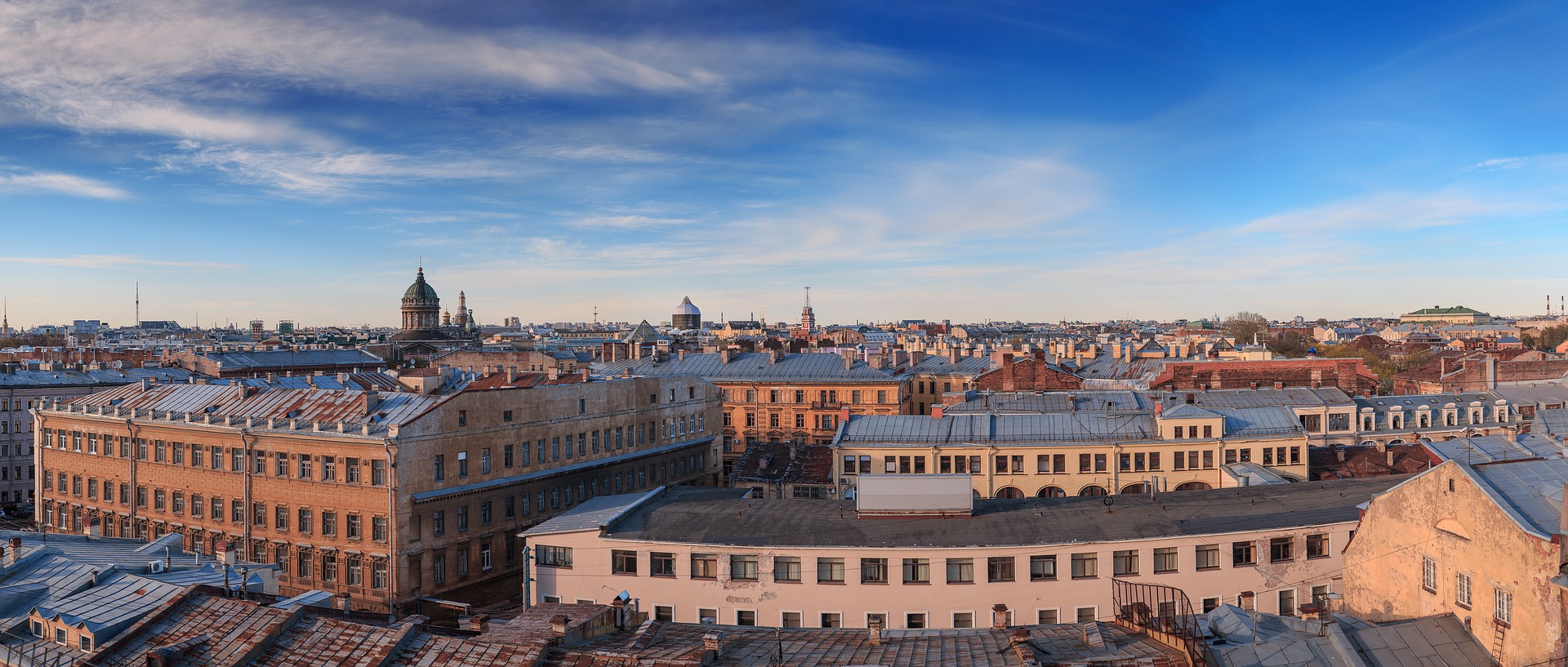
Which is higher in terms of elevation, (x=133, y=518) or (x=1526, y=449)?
(x=1526, y=449)

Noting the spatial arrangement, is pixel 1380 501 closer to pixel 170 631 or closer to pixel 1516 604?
pixel 1516 604

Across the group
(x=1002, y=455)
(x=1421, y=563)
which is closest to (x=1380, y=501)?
(x=1421, y=563)

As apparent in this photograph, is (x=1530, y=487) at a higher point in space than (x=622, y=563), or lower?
higher

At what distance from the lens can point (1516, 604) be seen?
17016 millimetres

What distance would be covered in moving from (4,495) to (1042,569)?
68417 millimetres

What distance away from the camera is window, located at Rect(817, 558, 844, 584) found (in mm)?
30922

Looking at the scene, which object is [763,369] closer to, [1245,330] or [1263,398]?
[1263,398]

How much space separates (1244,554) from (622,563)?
734 inches

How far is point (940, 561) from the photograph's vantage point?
3064 centimetres

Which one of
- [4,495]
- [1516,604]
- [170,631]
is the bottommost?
[4,495]

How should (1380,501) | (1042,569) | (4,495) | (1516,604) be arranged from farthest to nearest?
(4,495)
(1042,569)
(1380,501)
(1516,604)

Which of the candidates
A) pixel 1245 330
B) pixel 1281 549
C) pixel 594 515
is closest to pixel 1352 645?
pixel 1281 549

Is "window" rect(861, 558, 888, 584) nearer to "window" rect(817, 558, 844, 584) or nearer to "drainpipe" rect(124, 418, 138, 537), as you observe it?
"window" rect(817, 558, 844, 584)

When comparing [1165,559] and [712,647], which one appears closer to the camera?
[712,647]
